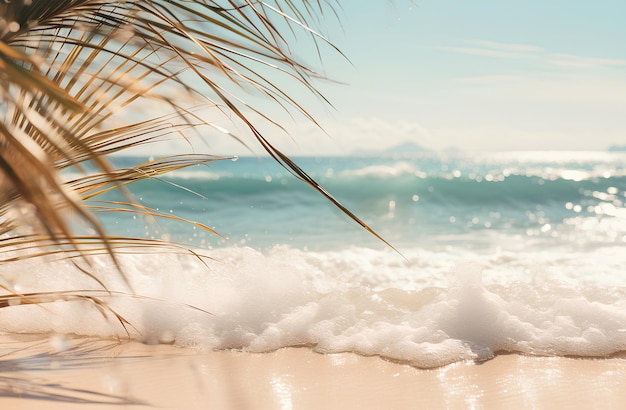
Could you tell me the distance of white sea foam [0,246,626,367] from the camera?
2.61m

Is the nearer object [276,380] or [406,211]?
[276,380]

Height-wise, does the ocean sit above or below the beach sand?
above

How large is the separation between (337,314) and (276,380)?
0.73 metres

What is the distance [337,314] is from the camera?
114 inches

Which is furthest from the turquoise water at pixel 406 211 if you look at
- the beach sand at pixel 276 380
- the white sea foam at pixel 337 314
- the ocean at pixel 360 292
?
the beach sand at pixel 276 380

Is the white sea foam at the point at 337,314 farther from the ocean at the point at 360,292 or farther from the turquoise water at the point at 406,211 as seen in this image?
the turquoise water at the point at 406,211

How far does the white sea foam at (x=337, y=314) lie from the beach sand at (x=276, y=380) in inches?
4.1

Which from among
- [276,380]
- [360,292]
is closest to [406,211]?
[360,292]

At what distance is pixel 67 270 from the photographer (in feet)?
11.9

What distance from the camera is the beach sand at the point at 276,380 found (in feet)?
6.49

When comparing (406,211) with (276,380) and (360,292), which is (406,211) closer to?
(360,292)

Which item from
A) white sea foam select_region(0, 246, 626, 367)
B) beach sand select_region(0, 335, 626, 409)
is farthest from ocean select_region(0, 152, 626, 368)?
beach sand select_region(0, 335, 626, 409)

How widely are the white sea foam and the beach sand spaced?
0.34 feet

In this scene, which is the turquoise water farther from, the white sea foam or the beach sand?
the beach sand
